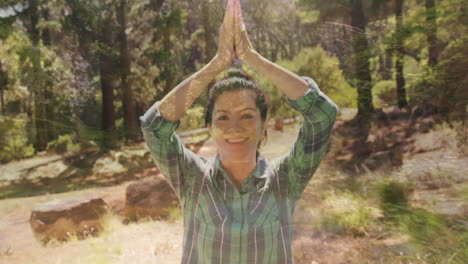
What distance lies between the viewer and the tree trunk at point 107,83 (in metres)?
0.83

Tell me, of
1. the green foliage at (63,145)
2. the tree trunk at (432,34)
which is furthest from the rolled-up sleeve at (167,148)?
the tree trunk at (432,34)

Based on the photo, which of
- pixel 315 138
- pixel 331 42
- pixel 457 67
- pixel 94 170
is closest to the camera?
pixel 315 138

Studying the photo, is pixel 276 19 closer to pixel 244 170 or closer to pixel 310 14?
pixel 310 14

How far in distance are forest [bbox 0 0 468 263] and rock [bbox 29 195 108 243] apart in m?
0.07

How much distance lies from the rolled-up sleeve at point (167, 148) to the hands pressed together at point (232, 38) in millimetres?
146

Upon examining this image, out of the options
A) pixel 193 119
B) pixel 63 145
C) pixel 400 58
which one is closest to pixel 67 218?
pixel 63 145

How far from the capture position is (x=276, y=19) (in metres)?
0.84

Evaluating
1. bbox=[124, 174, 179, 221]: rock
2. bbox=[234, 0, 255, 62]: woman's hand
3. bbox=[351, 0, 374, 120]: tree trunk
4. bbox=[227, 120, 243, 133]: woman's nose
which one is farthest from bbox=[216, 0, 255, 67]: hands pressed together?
bbox=[124, 174, 179, 221]: rock

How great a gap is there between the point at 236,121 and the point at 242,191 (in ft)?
0.47

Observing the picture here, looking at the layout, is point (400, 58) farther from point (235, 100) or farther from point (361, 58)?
point (235, 100)

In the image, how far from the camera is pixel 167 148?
539 millimetres

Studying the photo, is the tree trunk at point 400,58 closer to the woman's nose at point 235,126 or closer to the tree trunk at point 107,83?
the woman's nose at point 235,126

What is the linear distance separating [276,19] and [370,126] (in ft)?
1.32

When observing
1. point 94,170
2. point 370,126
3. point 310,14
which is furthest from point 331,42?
point 94,170
